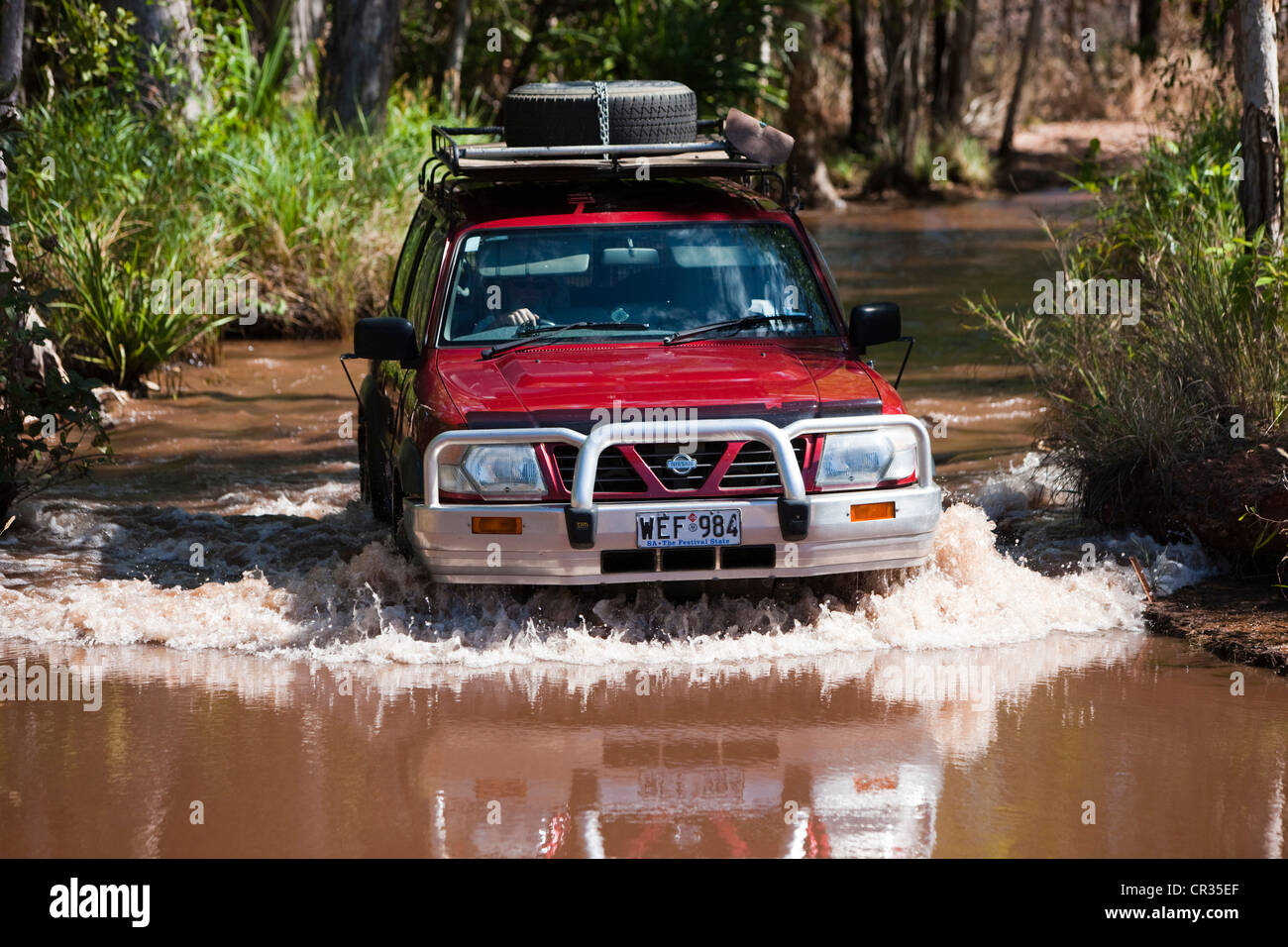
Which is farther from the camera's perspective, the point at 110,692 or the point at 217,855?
the point at 110,692

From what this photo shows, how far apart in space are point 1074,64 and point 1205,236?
29.5m

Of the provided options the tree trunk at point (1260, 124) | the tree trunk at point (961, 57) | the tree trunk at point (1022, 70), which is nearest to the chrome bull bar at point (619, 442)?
the tree trunk at point (1260, 124)

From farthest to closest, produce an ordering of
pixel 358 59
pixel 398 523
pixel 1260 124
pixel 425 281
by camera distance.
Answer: pixel 358 59
pixel 1260 124
pixel 425 281
pixel 398 523

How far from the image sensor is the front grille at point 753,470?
19.9ft

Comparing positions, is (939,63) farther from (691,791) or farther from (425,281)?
(691,791)

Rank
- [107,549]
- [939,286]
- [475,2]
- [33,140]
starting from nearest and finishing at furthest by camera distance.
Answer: [107,549] → [33,140] → [939,286] → [475,2]

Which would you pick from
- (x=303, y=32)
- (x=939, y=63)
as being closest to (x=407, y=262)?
(x=303, y=32)

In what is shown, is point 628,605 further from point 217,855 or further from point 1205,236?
point 1205,236

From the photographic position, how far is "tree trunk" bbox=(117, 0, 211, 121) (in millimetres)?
15172

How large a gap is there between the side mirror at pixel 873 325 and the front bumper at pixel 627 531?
0.73 metres

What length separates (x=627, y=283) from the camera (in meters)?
7.00

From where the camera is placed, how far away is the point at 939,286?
17141mm

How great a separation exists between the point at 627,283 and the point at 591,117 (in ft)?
4.73

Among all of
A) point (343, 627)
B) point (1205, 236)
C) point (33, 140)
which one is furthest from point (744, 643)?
point (33, 140)
